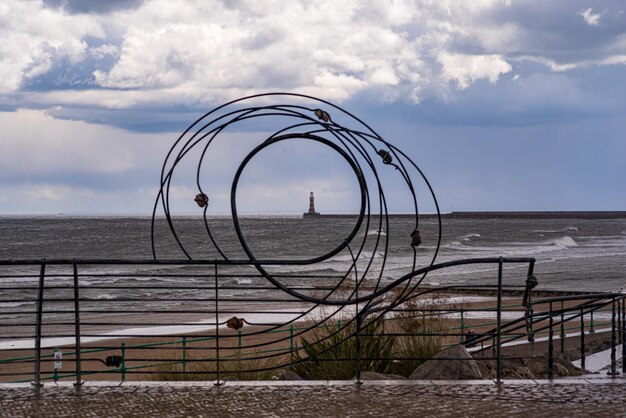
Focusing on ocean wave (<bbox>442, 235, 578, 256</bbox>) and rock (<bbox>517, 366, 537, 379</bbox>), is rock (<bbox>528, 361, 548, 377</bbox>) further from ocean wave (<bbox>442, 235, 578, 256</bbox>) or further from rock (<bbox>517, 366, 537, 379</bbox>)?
ocean wave (<bbox>442, 235, 578, 256</bbox>)

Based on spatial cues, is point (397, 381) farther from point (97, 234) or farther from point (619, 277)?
point (97, 234)

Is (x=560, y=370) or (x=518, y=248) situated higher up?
(x=560, y=370)

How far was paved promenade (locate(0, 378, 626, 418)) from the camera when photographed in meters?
5.91

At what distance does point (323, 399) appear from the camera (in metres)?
6.26

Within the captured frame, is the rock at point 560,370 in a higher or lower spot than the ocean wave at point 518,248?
higher

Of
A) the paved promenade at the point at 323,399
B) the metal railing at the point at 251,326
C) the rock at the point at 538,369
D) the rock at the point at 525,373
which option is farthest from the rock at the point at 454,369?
the rock at the point at 538,369

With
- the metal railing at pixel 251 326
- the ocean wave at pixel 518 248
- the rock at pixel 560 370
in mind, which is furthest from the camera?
the ocean wave at pixel 518 248

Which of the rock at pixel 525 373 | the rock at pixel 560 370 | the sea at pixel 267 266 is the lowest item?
the sea at pixel 267 266

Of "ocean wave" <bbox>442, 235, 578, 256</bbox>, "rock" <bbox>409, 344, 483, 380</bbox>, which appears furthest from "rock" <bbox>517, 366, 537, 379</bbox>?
"ocean wave" <bbox>442, 235, 578, 256</bbox>

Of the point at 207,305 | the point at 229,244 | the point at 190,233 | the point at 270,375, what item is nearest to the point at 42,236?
the point at 190,233

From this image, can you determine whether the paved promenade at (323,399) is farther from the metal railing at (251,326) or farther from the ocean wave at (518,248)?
the ocean wave at (518,248)

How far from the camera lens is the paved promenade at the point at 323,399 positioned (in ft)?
19.4

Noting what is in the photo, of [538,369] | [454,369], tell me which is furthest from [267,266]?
[454,369]

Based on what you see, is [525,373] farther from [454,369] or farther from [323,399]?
[323,399]
